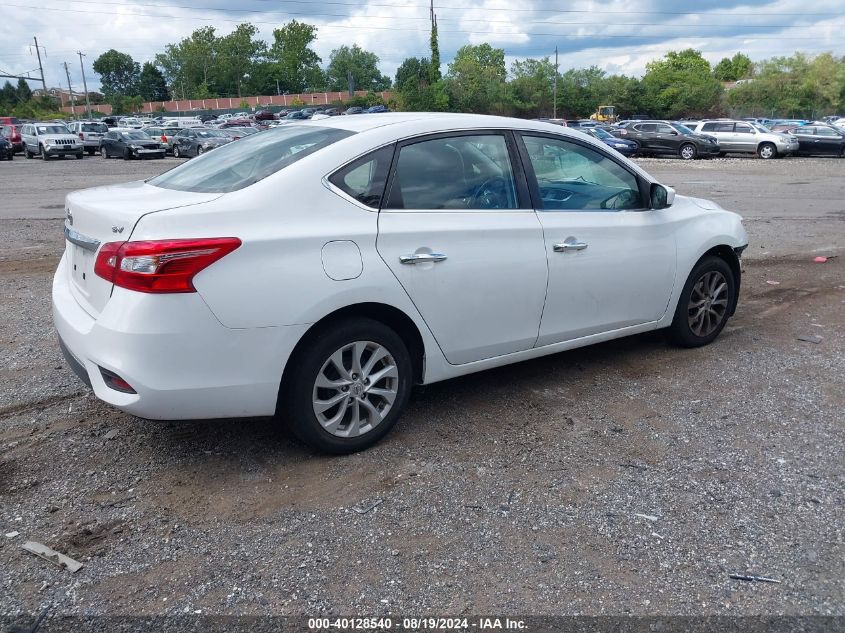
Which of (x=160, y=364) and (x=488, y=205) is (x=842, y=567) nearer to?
(x=488, y=205)

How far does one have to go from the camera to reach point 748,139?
3130 centimetres

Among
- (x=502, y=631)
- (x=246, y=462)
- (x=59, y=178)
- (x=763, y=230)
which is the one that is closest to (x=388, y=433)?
(x=246, y=462)

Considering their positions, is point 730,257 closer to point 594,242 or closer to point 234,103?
point 594,242

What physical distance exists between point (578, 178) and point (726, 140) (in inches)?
1197

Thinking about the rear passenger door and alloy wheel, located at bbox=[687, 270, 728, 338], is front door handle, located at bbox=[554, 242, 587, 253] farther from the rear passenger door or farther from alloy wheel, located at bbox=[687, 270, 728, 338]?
alloy wheel, located at bbox=[687, 270, 728, 338]

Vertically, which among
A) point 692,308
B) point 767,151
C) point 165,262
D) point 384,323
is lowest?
point 767,151

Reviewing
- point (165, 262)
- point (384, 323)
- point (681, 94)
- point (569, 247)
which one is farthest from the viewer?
point (681, 94)

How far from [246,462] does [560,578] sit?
1.75 meters

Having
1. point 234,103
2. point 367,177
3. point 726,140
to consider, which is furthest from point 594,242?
point 234,103

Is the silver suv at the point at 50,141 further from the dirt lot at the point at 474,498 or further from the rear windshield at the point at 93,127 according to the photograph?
the dirt lot at the point at 474,498

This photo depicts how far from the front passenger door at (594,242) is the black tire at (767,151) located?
29.3 meters

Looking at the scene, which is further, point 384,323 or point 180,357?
point 384,323

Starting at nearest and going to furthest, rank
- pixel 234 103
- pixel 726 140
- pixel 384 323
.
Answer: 1. pixel 384 323
2. pixel 726 140
3. pixel 234 103

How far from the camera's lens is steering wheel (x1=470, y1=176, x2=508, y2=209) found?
421 centimetres
